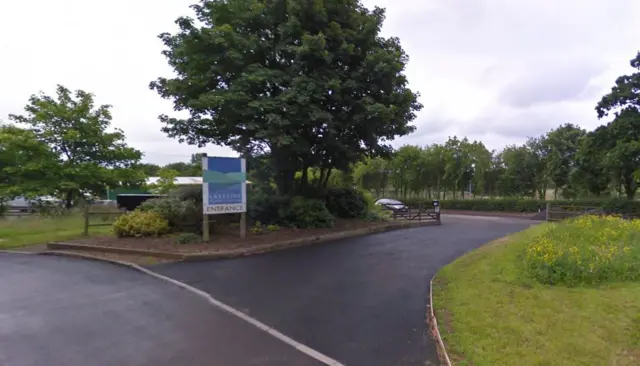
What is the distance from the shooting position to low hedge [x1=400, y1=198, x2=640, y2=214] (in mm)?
24969

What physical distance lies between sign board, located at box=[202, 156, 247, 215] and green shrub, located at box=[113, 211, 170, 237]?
2037mm

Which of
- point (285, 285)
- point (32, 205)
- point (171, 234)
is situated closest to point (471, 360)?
→ point (285, 285)

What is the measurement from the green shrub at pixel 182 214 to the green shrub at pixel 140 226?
1.06ft

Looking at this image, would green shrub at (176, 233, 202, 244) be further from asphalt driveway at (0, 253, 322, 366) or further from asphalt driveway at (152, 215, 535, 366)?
asphalt driveway at (0, 253, 322, 366)

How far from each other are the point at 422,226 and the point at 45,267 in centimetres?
1550

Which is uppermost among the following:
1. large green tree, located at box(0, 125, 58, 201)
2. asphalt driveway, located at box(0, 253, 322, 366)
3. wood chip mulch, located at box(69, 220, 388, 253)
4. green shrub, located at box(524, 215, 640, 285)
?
large green tree, located at box(0, 125, 58, 201)

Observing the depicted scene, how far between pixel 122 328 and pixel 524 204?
33.8 metres

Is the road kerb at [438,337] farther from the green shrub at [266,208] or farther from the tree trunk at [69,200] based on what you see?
the tree trunk at [69,200]

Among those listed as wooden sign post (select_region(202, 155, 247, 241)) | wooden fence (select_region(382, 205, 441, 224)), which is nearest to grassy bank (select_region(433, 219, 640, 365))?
wooden sign post (select_region(202, 155, 247, 241))

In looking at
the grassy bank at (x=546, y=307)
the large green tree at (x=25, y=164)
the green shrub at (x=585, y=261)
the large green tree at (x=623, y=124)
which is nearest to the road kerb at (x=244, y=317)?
the grassy bank at (x=546, y=307)

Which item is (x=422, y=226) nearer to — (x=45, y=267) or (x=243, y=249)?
(x=243, y=249)

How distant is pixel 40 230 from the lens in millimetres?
15781

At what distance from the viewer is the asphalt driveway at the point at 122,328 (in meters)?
4.19

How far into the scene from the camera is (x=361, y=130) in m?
14.5
